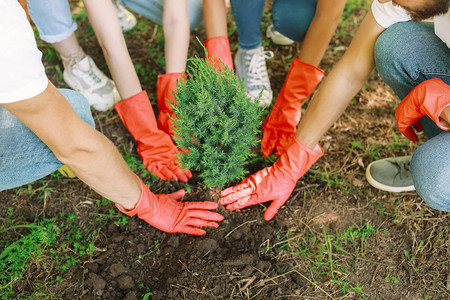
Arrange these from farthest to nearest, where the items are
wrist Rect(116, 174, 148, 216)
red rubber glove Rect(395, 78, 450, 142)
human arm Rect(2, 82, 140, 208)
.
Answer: wrist Rect(116, 174, 148, 216) → red rubber glove Rect(395, 78, 450, 142) → human arm Rect(2, 82, 140, 208)

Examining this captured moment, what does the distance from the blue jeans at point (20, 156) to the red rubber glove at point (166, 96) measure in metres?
0.76

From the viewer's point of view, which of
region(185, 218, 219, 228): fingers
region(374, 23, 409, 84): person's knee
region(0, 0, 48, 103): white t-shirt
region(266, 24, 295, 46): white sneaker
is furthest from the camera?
region(266, 24, 295, 46): white sneaker

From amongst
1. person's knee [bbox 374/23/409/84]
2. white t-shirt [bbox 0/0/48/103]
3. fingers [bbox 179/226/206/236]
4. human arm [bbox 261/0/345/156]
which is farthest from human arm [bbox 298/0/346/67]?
white t-shirt [bbox 0/0/48/103]

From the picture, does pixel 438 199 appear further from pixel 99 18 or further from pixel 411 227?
pixel 99 18

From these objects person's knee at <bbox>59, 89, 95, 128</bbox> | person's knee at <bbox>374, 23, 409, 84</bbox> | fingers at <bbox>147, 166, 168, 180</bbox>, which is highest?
person's knee at <bbox>374, 23, 409, 84</bbox>

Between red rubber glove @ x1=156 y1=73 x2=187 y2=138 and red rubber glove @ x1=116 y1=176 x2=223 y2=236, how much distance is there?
0.48 metres

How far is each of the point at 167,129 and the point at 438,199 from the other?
1609 millimetres

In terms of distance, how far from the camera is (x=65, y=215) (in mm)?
2148

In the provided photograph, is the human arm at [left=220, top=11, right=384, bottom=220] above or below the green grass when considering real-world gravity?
above

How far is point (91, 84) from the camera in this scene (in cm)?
262

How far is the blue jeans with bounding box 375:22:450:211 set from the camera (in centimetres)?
156

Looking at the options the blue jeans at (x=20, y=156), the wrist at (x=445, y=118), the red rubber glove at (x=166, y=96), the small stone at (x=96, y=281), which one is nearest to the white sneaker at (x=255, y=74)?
the red rubber glove at (x=166, y=96)

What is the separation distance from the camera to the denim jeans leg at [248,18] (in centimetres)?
241

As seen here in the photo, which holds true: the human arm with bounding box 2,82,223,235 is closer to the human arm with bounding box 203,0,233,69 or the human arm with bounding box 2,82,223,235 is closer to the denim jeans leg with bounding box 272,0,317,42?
the human arm with bounding box 203,0,233,69
